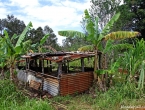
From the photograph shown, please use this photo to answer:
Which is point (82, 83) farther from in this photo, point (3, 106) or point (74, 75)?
point (3, 106)

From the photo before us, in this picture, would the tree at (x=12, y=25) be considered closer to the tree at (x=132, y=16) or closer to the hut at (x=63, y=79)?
the tree at (x=132, y=16)

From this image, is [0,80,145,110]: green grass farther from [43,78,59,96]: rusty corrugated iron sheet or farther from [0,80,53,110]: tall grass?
[43,78,59,96]: rusty corrugated iron sheet

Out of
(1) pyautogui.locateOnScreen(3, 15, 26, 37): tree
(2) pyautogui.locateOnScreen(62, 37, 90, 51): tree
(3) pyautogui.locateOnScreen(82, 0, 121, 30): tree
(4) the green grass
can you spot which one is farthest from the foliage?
(4) the green grass

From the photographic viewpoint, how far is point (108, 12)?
23406mm

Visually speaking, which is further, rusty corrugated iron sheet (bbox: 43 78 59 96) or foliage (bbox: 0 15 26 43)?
foliage (bbox: 0 15 26 43)

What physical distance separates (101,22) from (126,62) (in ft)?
48.2

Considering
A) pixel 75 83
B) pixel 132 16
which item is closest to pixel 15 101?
pixel 75 83

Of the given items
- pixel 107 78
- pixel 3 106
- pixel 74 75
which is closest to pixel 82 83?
pixel 74 75

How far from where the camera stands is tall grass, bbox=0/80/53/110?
726 cm

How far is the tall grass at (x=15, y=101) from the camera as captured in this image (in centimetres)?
726

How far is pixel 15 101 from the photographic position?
320 inches

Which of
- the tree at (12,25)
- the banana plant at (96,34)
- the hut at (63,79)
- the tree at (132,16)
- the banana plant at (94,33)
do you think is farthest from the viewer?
the tree at (12,25)

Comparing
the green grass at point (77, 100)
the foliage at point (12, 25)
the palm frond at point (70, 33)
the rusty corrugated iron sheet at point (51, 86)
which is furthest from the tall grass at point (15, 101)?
the foliage at point (12, 25)

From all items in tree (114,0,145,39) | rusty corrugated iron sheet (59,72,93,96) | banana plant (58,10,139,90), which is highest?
tree (114,0,145,39)
